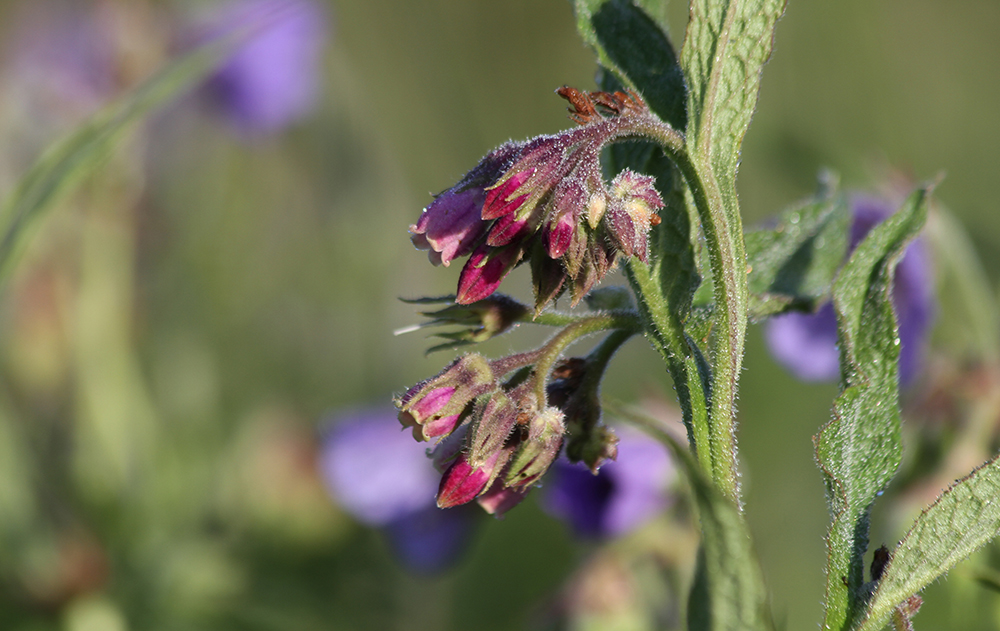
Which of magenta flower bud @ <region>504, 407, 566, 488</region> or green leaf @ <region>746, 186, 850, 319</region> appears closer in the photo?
magenta flower bud @ <region>504, 407, 566, 488</region>

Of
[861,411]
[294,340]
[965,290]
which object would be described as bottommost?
[965,290]

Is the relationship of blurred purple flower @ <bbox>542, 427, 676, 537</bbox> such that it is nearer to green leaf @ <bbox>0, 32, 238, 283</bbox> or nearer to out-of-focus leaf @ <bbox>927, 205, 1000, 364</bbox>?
out-of-focus leaf @ <bbox>927, 205, 1000, 364</bbox>

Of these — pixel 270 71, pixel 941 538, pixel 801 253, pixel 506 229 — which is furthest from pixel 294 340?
pixel 941 538

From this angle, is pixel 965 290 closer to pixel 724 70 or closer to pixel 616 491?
pixel 616 491

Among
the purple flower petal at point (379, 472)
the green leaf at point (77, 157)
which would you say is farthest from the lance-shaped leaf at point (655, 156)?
the purple flower petal at point (379, 472)

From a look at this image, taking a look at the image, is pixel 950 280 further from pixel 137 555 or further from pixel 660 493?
pixel 137 555

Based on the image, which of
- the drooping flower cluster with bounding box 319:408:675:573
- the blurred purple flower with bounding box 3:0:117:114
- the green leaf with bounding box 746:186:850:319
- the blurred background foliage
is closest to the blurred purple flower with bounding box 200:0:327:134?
the blurred background foliage

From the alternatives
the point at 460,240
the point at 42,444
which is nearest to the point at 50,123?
the point at 42,444
